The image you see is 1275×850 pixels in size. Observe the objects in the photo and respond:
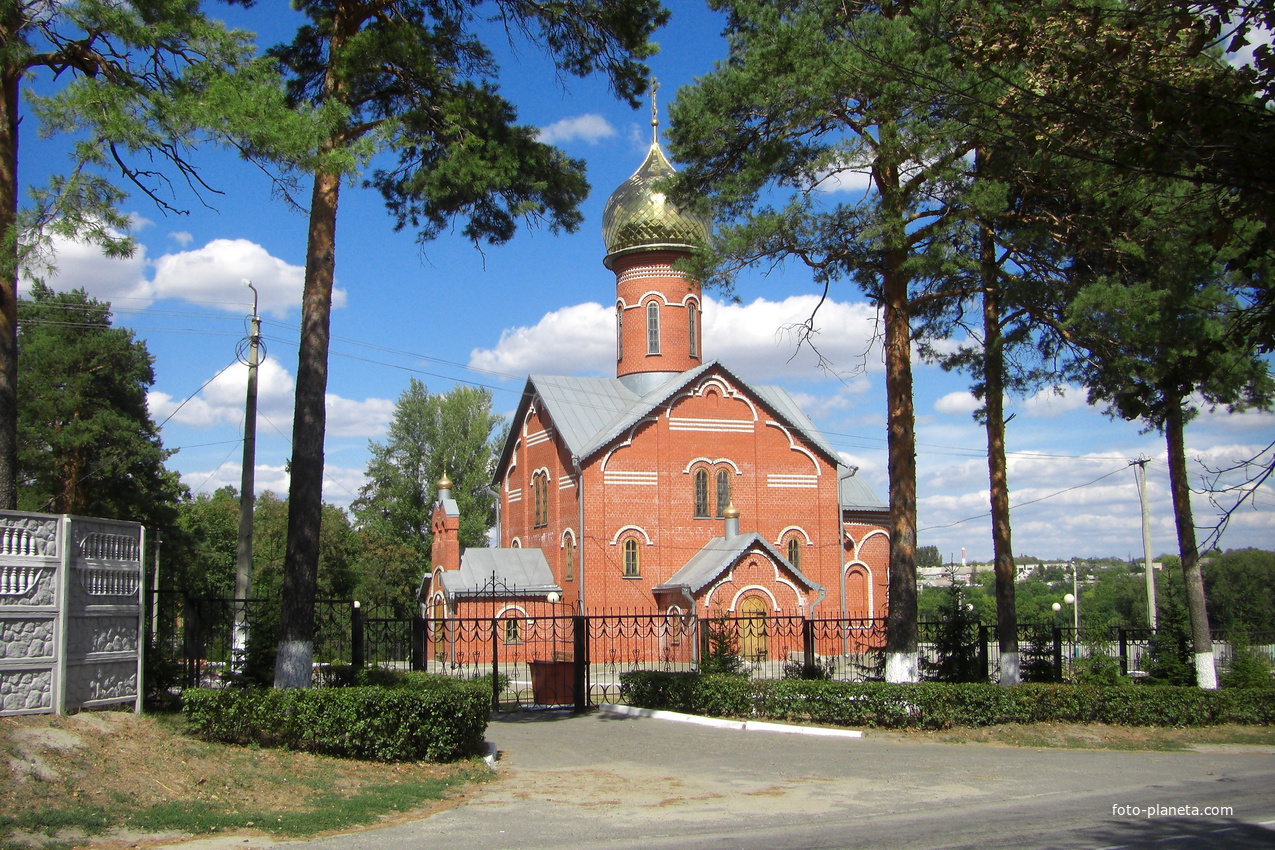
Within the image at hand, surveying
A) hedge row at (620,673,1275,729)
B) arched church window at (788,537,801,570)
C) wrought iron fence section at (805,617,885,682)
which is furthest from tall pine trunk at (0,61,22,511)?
arched church window at (788,537,801,570)

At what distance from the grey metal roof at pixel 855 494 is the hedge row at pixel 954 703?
15439 millimetres

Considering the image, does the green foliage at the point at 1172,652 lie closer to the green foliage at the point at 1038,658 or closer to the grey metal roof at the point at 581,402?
the green foliage at the point at 1038,658

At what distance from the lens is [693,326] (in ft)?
101

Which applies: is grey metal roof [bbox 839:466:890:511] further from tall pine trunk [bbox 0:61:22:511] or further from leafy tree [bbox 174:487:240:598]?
tall pine trunk [bbox 0:61:22:511]

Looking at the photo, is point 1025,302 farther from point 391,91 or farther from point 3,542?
point 3,542

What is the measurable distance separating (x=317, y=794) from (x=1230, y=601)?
63.3 metres

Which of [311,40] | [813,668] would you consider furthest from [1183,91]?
[813,668]

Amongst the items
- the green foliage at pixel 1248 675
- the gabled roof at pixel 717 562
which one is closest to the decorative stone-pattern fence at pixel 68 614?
the green foliage at pixel 1248 675

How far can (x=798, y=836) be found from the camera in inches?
278

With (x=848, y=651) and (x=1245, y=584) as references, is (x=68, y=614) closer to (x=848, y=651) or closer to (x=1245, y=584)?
(x=848, y=651)

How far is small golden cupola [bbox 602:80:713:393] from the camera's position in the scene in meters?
29.6

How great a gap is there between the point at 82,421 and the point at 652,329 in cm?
1616

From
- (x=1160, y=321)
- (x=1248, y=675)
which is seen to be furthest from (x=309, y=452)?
(x=1248, y=675)

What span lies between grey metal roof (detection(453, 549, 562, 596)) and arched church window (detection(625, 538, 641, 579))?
7.00ft
